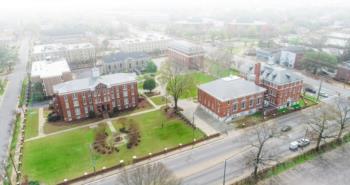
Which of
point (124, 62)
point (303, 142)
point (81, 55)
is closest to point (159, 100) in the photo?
point (124, 62)

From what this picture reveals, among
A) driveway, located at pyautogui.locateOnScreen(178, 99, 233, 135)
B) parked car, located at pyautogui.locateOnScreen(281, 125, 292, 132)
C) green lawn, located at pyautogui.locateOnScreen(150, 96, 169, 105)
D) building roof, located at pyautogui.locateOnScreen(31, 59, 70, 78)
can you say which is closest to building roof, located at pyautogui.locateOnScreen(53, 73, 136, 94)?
green lawn, located at pyautogui.locateOnScreen(150, 96, 169, 105)

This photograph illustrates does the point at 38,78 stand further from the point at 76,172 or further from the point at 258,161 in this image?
the point at 258,161

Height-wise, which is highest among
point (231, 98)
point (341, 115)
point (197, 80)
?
point (231, 98)

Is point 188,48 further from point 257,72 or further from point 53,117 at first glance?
point 53,117

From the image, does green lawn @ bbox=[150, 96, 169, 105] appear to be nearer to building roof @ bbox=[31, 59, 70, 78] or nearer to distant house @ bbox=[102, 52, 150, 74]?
distant house @ bbox=[102, 52, 150, 74]

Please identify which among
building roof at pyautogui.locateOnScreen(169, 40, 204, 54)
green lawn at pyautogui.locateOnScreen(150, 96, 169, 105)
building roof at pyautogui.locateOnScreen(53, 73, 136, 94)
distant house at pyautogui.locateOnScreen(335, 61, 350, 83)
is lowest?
green lawn at pyautogui.locateOnScreen(150, 96, 169, 105)

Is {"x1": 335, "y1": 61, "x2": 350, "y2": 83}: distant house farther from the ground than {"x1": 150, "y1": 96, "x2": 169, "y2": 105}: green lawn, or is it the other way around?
{"x1": 335, "y1": 61, "x2": 350, "y2": 83}: distant house
